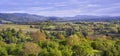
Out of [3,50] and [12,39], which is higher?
[3,50]

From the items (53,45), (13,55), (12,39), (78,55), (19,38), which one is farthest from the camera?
(19,38)

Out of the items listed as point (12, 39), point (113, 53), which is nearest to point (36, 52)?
point (113, 53)

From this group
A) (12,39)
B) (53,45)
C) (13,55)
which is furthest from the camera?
(12,39)

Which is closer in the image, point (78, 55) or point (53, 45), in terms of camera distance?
point (78, 55)

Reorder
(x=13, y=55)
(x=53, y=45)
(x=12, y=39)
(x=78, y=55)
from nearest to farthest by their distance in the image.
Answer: (x=78, y=55) → (x=13, y=55) → (x=53, y=45) → (x=12, y=39)

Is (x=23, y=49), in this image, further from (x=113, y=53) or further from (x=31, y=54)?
(x=113, y=53)

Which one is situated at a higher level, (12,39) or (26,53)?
(26,53)

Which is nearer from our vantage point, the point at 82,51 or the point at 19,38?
the point at 82,51

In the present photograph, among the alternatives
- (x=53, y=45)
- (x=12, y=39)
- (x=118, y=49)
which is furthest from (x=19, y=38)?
(x=118, y=49)

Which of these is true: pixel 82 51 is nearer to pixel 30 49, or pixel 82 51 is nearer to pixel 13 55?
pixel 30 49
